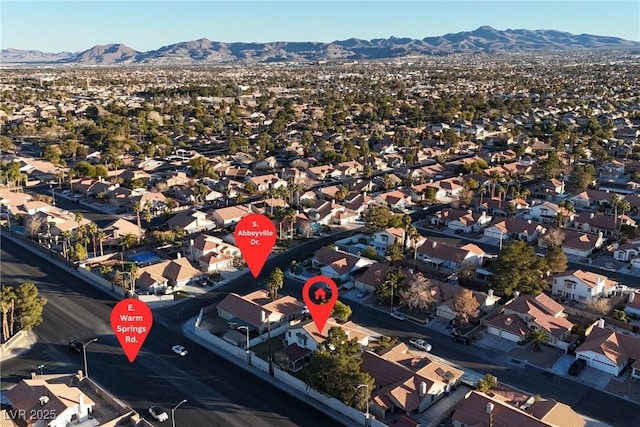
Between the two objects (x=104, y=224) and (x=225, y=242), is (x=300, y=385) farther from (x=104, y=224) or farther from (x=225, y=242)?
(x=104, y=224)

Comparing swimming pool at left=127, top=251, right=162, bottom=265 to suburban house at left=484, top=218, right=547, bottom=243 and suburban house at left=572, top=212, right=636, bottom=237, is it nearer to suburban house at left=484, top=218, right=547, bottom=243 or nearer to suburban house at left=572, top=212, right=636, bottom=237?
suburban house at left=484, top=218, right=547, bottom=243

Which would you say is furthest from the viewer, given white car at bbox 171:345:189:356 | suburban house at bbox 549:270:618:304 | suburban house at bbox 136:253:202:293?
suburban house at bbox 136:253:202:293

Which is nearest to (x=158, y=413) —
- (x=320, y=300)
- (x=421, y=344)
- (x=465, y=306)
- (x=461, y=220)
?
(x=320, y=300)

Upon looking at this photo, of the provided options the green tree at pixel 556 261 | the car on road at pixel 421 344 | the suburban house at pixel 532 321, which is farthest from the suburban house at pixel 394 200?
the car on road at pixel 421 344

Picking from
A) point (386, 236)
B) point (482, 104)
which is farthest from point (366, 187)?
point (482, 104)

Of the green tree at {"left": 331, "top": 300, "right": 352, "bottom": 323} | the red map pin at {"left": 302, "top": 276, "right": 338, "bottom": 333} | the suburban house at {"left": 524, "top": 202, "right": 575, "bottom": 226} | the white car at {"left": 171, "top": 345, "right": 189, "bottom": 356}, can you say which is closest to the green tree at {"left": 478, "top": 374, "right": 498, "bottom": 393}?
the green tree at {"left": 331, "top": 300, "right": 352, "bottom": 323}

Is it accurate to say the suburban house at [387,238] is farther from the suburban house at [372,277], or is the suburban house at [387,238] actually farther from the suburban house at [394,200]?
Result: the suburban house at [394,200]

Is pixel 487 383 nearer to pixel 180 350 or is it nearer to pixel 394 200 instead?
pixel 180 350
